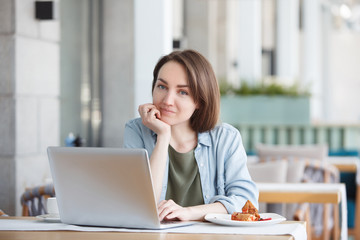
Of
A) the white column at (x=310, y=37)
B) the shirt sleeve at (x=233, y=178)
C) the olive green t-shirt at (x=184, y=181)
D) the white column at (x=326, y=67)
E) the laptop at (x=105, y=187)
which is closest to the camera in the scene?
the laptop at (x=105, y=187)

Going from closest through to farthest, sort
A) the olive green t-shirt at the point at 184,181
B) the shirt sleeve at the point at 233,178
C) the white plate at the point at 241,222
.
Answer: the white plate at the point at 241,222 < the shirt sleeve at the point at 233,178 < the olive green t-shirt at the point at 184,181

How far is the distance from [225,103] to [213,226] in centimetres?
586

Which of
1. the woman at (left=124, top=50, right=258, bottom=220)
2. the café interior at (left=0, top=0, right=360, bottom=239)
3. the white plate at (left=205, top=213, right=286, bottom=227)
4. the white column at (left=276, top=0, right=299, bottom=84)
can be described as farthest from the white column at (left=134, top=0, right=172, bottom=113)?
the white column at (left=276, top=0, right=299, bottom=84)

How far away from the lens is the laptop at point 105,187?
1.75 m

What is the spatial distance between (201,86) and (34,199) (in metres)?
1.08

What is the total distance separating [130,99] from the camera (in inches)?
212

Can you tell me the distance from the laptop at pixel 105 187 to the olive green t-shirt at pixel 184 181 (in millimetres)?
425

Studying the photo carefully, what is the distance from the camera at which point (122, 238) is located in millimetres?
1725

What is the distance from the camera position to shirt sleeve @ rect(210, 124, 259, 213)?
2.20 meters

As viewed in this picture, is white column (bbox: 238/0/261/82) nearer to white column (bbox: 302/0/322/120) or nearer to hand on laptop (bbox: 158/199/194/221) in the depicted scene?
white column (bbox: 302/0/322/120)

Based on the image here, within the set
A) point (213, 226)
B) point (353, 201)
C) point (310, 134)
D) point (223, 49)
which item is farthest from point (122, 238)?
point (223, 49)

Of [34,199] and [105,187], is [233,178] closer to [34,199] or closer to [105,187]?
[105,187]

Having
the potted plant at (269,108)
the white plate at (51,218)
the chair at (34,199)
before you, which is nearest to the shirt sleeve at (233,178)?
the white plate at (51,218)

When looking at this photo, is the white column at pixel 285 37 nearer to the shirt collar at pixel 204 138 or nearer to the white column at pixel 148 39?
the white column at pixel 148 39
